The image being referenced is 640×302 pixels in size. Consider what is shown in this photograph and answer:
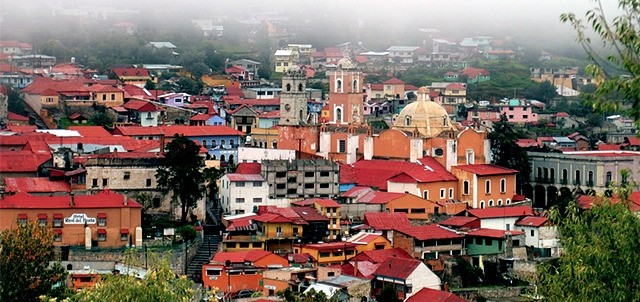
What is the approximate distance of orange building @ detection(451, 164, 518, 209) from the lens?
138ft

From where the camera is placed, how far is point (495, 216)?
1519 inches

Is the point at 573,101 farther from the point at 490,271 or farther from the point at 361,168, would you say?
the point at 490,271

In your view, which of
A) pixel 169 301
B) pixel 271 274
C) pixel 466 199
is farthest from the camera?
pixel 466 199

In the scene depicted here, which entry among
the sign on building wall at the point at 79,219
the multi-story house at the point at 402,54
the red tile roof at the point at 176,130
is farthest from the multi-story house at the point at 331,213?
the multi-story house at the point at 402,54

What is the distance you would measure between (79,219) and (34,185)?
109 inches

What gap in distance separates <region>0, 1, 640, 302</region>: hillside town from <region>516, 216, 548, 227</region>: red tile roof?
0.06 m

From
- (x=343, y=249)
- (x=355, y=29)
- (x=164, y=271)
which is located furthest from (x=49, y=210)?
(x=355, y=29)

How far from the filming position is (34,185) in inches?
1421

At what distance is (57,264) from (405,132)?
1659cm

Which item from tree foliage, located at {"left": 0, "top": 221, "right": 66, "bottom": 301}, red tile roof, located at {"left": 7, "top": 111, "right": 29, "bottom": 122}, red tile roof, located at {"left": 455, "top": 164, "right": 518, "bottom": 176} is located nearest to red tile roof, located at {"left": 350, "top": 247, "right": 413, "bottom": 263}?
red tile roof, located at {"left": 455, "top": 164, "right": 518, "bottom": 176}

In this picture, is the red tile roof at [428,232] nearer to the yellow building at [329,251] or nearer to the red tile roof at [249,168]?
the yellow building at [329,251]

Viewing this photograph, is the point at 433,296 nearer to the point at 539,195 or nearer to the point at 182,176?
the point at 182,176

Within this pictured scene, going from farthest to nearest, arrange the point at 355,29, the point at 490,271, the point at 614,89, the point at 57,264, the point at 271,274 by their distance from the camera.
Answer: the point at 355,29 → the point at 490,271 → the point at 271,274 → the point at 57,264 → the point at 614,89

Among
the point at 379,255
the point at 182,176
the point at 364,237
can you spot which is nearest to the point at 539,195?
the point at 364,237
